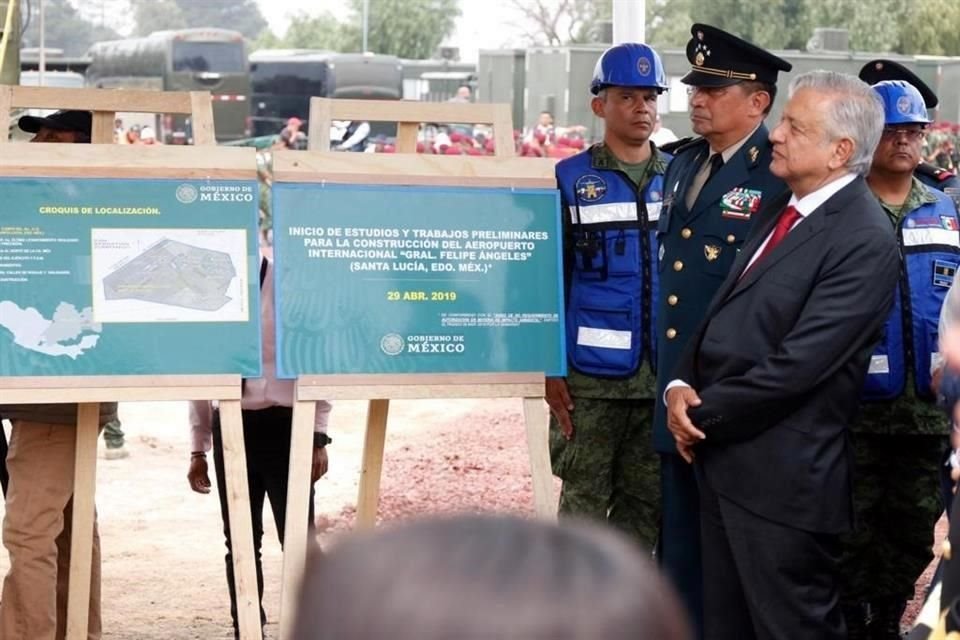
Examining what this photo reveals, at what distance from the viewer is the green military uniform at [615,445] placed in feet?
15.3

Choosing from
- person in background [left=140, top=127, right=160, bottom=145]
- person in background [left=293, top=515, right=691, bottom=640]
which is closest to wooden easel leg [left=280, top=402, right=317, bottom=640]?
person in background [left=293, top=515, right=691, bottom=640]

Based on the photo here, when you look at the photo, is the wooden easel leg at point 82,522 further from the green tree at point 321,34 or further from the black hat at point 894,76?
the green tree at point 321,34

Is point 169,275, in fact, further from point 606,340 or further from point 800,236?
point 800,236

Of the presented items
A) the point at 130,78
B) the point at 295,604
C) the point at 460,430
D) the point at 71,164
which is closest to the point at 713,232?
the point at 71,164

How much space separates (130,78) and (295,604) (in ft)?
124

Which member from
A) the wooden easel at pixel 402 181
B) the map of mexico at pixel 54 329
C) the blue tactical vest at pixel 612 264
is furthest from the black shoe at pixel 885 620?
the map of mexico at pixel 54 329

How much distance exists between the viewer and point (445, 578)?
0.88 m

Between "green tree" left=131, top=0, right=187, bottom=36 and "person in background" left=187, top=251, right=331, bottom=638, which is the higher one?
"green tree" left=131, top=0, right=187, bottom=36

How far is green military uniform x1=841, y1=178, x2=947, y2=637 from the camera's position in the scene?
473cm

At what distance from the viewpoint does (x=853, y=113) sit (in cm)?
357

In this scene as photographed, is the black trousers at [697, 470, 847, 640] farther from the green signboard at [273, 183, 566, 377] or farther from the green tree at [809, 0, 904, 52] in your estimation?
the green tree at [809, 0, 904, 52]

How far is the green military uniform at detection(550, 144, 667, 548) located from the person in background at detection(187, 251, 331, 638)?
2.67 ft

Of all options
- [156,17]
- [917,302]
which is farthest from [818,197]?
[156,17]

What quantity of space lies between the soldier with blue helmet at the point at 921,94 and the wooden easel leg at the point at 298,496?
2225 millimetres
